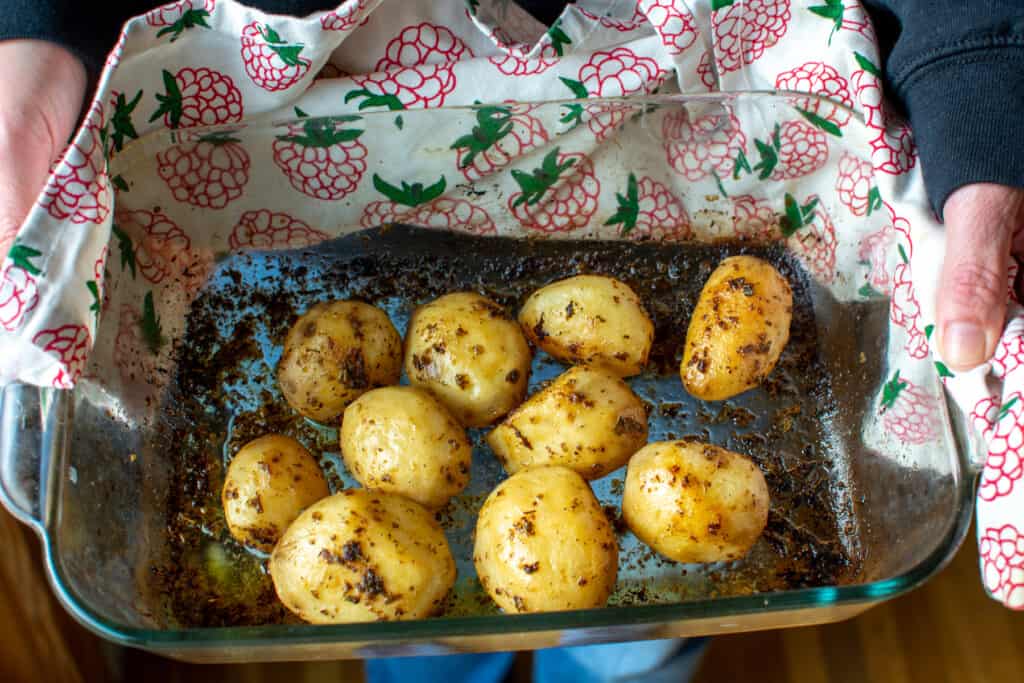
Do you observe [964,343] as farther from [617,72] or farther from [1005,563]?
[617,72]

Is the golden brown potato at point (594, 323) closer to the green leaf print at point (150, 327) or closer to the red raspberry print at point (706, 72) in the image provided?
the red raspberry print at point (706, 72)

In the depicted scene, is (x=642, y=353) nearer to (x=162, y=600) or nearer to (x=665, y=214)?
(x=665, y=214)

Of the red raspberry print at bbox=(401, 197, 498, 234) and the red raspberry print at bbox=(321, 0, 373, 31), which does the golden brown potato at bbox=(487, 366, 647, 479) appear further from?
the red raspberry print at bbox=(321, 0, 373, 31)

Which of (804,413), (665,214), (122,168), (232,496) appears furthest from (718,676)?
(122,168)

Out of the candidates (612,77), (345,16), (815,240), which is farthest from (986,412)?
(345,16)

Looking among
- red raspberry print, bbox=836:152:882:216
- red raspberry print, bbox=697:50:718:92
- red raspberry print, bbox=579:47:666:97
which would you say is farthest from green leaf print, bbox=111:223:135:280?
red raspberry print, bbox=836:152:882:216
